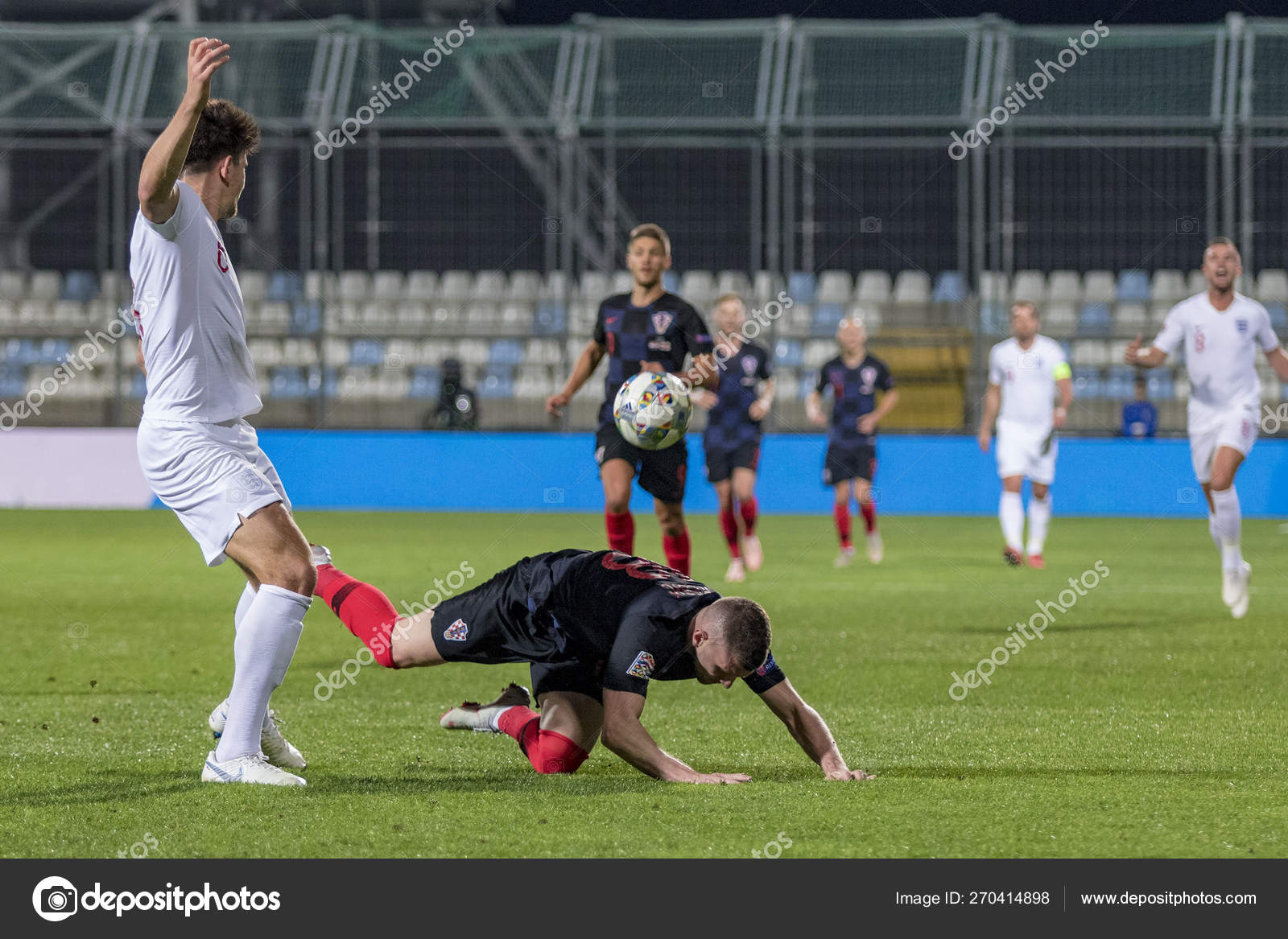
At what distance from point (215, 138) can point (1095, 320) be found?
646 inches

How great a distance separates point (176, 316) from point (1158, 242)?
16846 millimetres

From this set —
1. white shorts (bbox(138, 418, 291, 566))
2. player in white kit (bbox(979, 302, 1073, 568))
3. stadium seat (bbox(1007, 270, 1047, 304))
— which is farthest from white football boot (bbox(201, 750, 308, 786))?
stadium seat (bbox(1007, 270, 1047, 304))

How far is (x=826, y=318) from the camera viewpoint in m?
20.3

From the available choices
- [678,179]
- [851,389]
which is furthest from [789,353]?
[851,389]

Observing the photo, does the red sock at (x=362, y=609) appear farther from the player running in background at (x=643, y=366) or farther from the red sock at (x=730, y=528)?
the red sock at (x=730, y=528)

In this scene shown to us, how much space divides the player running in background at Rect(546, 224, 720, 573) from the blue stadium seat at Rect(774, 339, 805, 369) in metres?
10.9

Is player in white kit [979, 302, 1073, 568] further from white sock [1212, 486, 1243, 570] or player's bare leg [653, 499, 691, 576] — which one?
player's bare leg [653, 499, 691, 576]

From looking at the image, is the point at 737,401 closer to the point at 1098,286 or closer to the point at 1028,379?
the point at 1028,379

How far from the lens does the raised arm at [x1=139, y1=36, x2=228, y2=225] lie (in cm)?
459

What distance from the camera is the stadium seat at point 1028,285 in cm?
1964

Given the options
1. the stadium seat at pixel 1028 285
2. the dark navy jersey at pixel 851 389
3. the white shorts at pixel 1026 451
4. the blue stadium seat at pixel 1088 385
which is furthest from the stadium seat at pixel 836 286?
the white shorts at pixel 1026 451

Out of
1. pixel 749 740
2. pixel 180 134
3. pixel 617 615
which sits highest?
pixel 180 134

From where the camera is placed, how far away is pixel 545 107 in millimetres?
20016
